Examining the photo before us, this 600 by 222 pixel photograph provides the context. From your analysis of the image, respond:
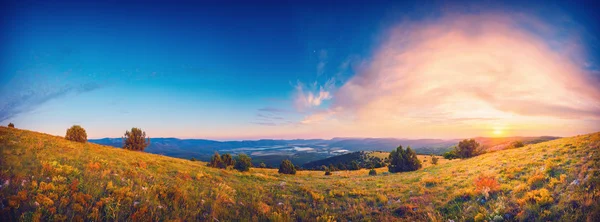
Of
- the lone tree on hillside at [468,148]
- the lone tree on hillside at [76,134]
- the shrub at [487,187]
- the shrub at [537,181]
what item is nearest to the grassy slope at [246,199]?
the shrub at [537,181]

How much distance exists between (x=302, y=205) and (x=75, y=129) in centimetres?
2670

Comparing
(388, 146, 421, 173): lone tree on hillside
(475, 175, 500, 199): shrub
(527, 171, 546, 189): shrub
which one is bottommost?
(388, 146, 421, 173): lone tree on hillside

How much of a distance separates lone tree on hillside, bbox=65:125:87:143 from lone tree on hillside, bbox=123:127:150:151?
691 inches

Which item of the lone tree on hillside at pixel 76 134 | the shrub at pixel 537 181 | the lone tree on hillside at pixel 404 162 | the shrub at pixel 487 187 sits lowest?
the lone tree on hillside at pixel 404 162

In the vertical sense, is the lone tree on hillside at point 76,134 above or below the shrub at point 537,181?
above

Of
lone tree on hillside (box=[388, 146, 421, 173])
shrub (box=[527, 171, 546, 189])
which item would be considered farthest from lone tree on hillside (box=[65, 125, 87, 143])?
lone tree on hillside (box=[388, 146, 421, 173])

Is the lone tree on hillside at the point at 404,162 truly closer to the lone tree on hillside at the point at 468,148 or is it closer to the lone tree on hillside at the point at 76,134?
the lone tree on hillside at the point at 468,148

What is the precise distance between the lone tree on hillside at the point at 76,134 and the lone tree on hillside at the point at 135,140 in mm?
17555

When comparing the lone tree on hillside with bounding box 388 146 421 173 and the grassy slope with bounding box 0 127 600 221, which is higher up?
the grassy slope with bounding box 0 127 600 221

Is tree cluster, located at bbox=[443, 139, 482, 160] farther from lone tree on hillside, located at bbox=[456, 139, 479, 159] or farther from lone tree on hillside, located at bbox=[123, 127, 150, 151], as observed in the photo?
lone tree on hillside, located at bbox=[123, 127, 150, 151]

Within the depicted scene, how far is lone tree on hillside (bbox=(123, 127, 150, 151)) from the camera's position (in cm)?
3656

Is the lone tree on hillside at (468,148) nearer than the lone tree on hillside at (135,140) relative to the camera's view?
No

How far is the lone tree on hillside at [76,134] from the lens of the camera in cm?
2034

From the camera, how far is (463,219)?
299 inches
